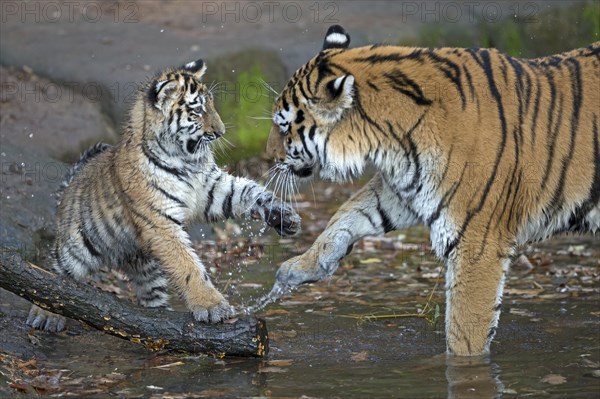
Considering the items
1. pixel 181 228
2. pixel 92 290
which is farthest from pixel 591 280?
pixel 92 290

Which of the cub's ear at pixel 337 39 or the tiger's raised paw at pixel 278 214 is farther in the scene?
the tiger's raised paw at pixel 278 214

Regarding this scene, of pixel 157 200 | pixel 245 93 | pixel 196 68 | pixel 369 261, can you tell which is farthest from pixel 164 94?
pixel 245 93

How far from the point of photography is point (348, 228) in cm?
604

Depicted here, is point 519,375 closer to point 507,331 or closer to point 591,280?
point 507,331

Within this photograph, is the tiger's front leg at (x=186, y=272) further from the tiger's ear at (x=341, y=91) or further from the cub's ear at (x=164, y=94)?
the tiger's ear at (x=341, y=91)

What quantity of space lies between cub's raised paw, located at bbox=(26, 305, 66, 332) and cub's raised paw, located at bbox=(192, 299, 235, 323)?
→ 3.23 ft

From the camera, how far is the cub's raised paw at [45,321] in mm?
6254

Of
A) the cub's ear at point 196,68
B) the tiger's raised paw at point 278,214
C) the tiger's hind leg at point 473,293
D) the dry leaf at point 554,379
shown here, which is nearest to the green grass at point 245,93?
the cub's ear at point 196,68

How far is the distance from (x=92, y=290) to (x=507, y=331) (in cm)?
234

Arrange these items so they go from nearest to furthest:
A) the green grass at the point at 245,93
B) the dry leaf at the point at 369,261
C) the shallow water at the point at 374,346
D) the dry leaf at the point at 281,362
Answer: the shallow water at the point at 374,346 → the dry leaf at the point at 281,362 → the dry leaf at the point at 369,261 → the green grass at the point at 245,93

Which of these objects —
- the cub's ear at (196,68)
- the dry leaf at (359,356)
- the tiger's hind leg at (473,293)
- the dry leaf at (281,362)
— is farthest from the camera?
the cub's ear at (196,68)

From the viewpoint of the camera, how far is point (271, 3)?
43.5ft

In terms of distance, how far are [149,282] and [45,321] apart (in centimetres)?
69

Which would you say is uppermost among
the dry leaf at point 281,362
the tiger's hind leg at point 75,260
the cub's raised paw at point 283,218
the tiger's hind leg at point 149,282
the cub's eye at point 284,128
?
A: the cub's eye at point 284,128
